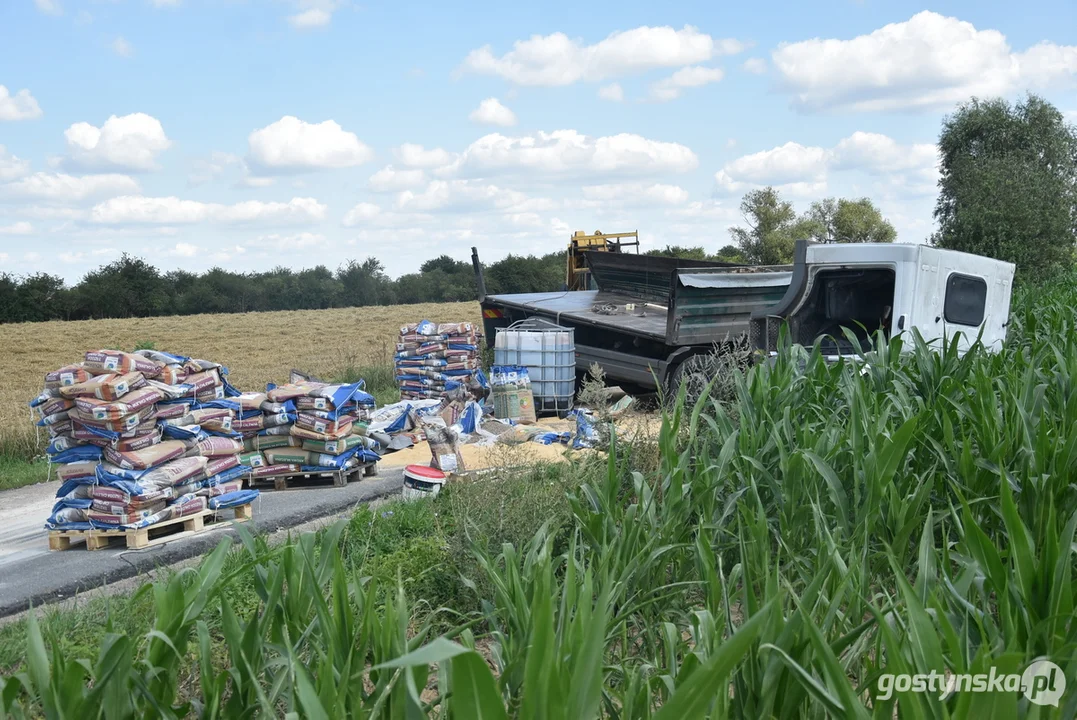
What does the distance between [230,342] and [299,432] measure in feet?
90.7

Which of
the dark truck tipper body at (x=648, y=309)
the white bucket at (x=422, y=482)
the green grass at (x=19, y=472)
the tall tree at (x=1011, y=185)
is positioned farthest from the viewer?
the tall tree at (x=1011, y=185)

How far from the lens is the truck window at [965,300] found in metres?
9.50

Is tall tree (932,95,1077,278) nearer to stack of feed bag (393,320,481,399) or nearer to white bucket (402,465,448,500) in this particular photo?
stack of feed bag (393,320,481,399)

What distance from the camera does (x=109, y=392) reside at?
7652mm

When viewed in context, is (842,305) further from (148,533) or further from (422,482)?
(148,533)

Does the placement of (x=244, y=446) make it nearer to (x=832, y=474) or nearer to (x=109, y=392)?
(x=109, y=392)

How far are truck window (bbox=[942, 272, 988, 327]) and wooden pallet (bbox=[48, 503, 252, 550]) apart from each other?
693 cm

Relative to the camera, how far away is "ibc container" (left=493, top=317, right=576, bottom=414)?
13586mm

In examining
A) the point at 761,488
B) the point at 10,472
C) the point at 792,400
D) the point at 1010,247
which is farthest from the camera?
the point at 1010,247

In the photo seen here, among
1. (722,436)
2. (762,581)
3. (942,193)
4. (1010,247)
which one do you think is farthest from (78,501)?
(942,193)

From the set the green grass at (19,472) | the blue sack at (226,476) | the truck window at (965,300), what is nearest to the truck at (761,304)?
the truck window at (965,300)

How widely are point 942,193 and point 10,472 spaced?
32612 mm

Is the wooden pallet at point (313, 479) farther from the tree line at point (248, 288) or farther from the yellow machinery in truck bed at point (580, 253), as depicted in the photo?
the tree line at point (248, 288)

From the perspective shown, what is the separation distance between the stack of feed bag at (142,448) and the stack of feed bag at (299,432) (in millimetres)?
1313
